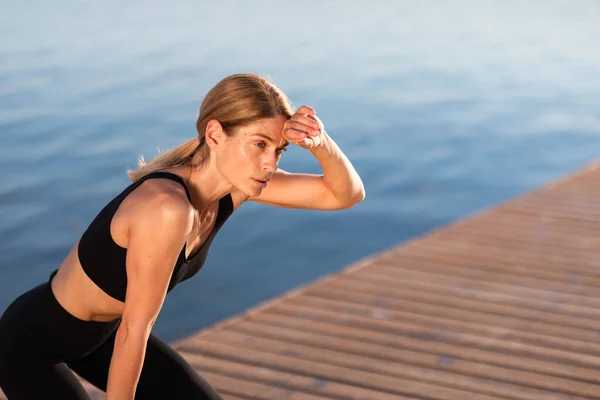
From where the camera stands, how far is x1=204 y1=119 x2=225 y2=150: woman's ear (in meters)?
2.73

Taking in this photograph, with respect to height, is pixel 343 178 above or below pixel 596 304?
above

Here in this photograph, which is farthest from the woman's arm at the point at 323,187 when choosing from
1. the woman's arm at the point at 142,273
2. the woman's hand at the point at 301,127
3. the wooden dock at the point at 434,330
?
the wooden dock at the point at 434,330

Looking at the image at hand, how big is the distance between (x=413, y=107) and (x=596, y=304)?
8549 mm

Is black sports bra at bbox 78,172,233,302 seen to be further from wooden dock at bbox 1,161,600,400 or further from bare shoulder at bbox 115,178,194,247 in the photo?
wooden dock at bbox 1,161,600,400

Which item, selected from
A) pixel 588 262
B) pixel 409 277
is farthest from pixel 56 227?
pixel 588 262

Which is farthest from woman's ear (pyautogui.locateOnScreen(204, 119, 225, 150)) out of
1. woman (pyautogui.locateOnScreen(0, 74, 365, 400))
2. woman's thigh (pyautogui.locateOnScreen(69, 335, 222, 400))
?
woman's thigh (pyautogui.locateOnScreen(69, 335, 222, 400))

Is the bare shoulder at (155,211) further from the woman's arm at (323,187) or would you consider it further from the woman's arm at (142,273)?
the woman's arm at (323,187)

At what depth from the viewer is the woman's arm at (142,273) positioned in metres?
2.50

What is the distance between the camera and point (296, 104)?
1324cm

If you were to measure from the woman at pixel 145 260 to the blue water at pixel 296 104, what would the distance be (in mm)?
3492

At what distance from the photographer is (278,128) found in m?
2.75

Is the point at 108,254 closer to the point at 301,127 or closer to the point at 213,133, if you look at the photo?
the point at 213,133

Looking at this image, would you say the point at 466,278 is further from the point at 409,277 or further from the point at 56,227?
the point at 56,227

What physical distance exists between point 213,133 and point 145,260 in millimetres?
446
